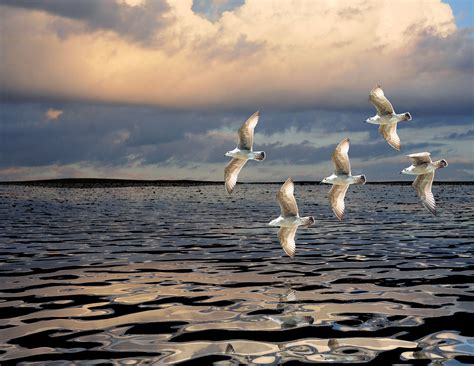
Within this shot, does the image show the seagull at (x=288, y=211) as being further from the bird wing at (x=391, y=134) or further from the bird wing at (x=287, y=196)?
the bird wing at (x=391, y=134)

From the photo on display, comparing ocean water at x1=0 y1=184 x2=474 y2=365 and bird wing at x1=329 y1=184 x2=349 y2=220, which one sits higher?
bird wing at x1=329 y1=184 x2=349 y2=220

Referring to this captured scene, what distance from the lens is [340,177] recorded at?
14.9m

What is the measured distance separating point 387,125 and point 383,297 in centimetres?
594

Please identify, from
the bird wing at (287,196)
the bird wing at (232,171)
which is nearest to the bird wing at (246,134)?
the bird wing at (232,171)

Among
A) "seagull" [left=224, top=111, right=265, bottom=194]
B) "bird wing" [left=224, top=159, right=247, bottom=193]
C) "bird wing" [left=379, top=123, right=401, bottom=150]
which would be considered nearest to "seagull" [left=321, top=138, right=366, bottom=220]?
"bird wing" [left=379, top=123, right=401, bottom=150]

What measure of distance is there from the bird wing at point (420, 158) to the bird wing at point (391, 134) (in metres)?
0.44

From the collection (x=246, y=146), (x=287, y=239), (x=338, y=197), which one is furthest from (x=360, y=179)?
(x=287, y=239)

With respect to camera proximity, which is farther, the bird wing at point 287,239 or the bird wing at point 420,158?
the bird wing at point 287,239

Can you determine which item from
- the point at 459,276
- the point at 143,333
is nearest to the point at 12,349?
the point at 143,333

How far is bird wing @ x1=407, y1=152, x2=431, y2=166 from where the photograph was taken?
13914mm

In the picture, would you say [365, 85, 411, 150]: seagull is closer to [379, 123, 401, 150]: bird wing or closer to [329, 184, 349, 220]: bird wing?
[379, 123, 401, 150]: bird wing

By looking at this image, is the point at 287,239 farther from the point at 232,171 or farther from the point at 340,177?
the point at 340,177

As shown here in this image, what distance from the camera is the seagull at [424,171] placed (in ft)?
45.2

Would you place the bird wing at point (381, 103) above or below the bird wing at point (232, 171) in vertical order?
above
